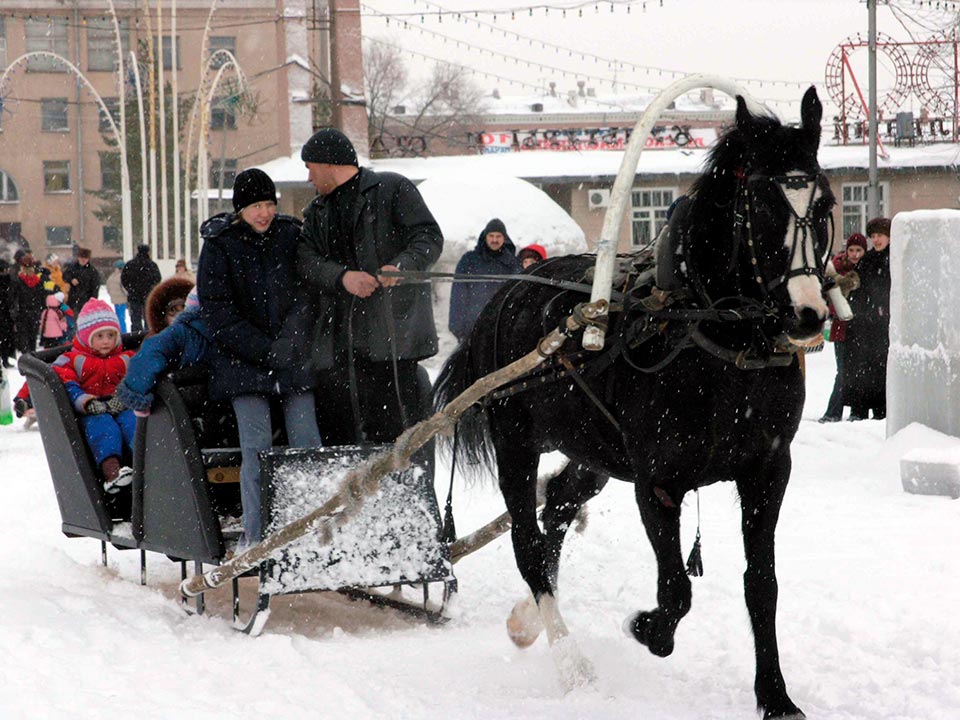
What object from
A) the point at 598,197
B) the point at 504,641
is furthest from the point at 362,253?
the point at 598,197

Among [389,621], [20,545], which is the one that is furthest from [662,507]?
[20,545]

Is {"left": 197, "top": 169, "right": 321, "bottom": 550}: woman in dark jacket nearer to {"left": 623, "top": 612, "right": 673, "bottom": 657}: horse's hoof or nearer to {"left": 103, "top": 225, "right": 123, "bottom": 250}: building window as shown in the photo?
{"left": 623, "top": 612, "right": 673, "bottom": 657}: horse's hoof

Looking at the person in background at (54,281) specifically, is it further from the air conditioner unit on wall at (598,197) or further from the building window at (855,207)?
the building window at (855,207)

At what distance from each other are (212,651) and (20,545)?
2518 millimetres

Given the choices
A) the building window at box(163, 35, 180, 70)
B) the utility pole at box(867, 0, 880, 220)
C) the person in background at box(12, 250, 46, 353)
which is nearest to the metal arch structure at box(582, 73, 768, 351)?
the person in background at box(12, 250, 46, 353)

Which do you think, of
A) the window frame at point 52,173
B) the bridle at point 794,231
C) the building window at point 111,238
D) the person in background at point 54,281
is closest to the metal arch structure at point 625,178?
the bridle at point 794,231

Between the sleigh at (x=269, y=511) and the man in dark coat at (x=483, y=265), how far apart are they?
5.66 meters

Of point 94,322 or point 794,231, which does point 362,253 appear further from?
point 794,231

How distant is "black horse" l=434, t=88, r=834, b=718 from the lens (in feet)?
13.8

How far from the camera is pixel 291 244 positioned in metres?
6.07

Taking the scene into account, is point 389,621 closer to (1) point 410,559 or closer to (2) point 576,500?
(1) point 410,559

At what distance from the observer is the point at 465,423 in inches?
243

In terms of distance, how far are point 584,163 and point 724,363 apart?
29.8m

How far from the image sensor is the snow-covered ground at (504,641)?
451cm
